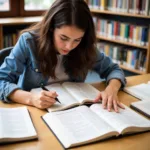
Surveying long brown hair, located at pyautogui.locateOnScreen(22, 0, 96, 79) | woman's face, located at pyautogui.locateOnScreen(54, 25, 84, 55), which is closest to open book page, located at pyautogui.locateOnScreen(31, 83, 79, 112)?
long brown hair, located at pyautogui.locateOnScreen(22, 0, 96, 79)

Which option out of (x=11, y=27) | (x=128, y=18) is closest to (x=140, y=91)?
(x=128, y=18)

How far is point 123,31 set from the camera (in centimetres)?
325

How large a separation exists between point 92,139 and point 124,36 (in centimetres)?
252

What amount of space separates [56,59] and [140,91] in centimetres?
49

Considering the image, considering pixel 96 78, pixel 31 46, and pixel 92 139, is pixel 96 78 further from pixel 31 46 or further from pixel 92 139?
pixel 92 139

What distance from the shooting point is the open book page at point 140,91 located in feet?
4.37

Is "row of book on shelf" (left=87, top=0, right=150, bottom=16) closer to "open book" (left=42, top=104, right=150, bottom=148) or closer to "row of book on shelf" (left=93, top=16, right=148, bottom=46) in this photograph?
"row of book on shelf" (left=93, top=16, right=148, bottom=46)

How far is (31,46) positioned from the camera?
135cm

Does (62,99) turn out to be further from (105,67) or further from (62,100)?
(105,67)

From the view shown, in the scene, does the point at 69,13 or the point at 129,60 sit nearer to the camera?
the point at 69,13

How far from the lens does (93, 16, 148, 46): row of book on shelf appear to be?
302 cm

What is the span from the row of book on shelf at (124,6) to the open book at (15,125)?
7.29 ft

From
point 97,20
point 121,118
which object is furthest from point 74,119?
point 97,20

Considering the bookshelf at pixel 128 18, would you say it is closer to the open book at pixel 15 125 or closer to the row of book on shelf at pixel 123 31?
the row of book on shelf at pixel 123 31
